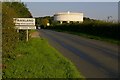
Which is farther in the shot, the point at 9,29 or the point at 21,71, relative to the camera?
the point at 9,29

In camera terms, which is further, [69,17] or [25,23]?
[69,17]

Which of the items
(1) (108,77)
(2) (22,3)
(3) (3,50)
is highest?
(2) (22,3)

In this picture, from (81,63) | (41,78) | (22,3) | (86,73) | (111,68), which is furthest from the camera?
(22,3)

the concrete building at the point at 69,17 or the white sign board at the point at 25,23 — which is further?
the concrete building at the point at 69,17

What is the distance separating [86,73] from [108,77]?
1.00 meters

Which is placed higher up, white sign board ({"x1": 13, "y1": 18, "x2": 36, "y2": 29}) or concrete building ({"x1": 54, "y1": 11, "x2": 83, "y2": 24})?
concrete building ({"x1": 54, "y1": 11, "x2": 83, "y2": 24})

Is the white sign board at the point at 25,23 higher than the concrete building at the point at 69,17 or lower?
lower

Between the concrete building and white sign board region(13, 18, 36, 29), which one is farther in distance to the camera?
the concrete building

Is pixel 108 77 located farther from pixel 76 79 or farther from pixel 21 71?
pixel 21 71

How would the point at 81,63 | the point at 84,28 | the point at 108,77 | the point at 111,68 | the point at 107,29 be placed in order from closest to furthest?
the point at 108,77
the point at 111,68
the point at 81,63
the point at 107,29
the point at 84,28

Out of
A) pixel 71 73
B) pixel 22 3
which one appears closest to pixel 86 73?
pixel 71 73

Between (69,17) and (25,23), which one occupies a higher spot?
(69,17)

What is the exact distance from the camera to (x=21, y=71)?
11.2 metres

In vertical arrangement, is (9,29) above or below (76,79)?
above
